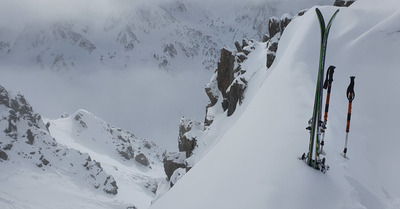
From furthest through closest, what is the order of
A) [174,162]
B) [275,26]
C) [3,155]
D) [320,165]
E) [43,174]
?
[43,174] → [3,155] → [174,162] → [275,26] → [320,165]

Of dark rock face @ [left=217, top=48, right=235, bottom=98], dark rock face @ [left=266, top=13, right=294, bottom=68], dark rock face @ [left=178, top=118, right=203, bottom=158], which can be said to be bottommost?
dark rock face @ [left=178, top=118, right=203, bottom=158]

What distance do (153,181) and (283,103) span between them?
625 ft

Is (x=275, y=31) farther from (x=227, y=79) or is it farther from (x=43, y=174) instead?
(x=43, y=174)

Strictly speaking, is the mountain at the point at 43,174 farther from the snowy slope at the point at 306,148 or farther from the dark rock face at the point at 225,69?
the snowy slope at the point at 306,148

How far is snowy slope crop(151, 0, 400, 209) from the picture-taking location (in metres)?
8.20

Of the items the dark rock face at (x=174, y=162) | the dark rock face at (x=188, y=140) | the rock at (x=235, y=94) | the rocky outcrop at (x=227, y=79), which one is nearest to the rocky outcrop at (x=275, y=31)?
the rock at (x=235, y=94)

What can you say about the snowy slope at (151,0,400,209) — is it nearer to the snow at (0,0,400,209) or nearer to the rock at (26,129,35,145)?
the snow at (0,0,400,209)

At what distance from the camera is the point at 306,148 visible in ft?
32.0

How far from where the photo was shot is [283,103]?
1359 centimetres

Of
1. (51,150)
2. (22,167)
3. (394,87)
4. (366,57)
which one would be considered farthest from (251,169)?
(51,150)

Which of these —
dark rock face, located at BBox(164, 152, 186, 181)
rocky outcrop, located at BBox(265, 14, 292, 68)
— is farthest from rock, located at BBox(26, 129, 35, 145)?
rocky outcrop, located at BBox(265, 14, 292, 68)

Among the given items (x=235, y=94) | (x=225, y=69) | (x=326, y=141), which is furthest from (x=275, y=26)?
(x=326, y=141)

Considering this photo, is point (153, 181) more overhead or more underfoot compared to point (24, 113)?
more underfoot

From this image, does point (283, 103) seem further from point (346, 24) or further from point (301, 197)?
point (346, 24)
